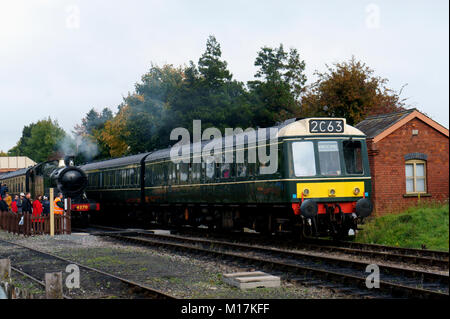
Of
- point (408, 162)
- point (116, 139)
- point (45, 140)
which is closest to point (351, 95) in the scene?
point (408, 162)

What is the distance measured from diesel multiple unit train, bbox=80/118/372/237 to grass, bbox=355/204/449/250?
1377 mm

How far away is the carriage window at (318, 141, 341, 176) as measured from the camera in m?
16.5

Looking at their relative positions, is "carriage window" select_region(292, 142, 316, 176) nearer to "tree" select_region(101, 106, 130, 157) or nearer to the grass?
the grass

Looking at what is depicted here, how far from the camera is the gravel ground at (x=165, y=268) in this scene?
32.9 feet

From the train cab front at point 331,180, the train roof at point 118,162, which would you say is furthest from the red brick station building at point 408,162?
the train roof at point 118,162

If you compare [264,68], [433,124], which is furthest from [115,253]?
[264,68]

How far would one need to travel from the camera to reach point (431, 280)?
10.7 metres

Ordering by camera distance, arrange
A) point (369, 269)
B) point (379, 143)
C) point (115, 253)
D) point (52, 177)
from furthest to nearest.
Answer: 1. point (52, 177)
2. point (379, 143)
3. point (115, 253)
4. point (369, 269)

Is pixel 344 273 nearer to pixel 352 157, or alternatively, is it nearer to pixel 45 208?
pixel 352 157

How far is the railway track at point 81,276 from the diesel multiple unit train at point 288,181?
572 centimetres

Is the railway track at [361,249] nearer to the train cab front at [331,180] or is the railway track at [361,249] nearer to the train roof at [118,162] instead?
the train cab front at [331,180]

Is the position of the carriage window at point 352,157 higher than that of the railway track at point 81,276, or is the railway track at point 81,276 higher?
the carriage window at point 352,157
